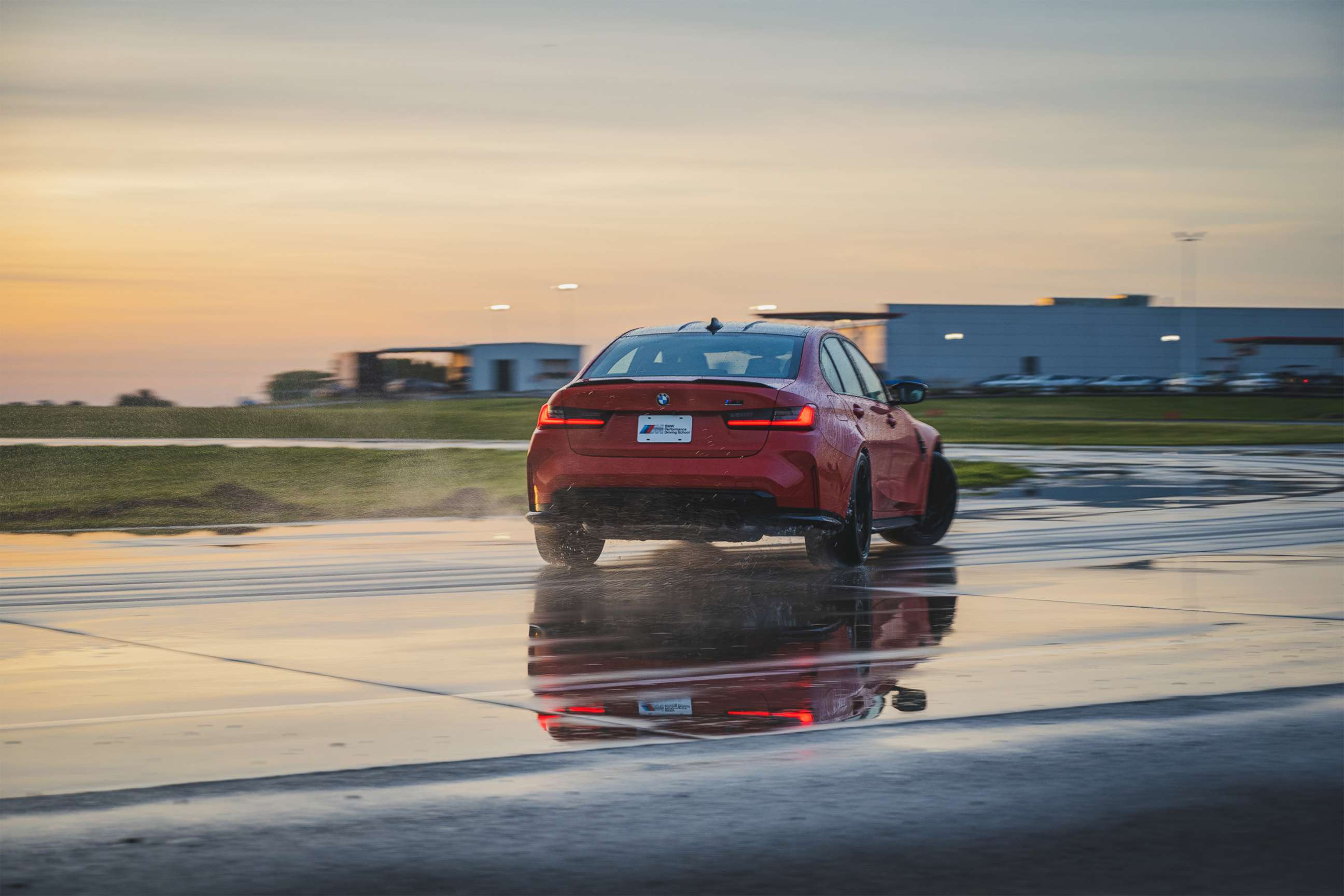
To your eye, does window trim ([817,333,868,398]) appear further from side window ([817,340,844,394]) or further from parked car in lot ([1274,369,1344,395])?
parked car in lot ([1274,369,1344,395])

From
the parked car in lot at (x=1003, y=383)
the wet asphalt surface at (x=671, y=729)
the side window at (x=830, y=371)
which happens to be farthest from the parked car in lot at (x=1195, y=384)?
the wet asphalt surface at (x=671, y=729)

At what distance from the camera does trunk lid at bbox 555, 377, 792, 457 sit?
11297 millimetres

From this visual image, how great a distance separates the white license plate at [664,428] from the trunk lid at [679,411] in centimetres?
1

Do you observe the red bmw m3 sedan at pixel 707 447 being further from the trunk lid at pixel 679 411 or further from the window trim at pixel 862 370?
the window trim at pixel 862 370

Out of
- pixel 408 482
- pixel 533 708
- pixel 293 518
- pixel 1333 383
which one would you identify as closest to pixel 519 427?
pixel 408 482

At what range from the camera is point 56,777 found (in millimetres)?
5637

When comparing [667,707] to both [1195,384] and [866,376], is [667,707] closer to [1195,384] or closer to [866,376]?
[866,376]

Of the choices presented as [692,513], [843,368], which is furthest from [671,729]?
[843,368]

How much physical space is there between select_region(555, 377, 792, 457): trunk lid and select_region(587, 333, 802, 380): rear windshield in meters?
0.32

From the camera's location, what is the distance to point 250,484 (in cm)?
2178

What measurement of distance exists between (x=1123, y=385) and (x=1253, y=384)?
33.9ft

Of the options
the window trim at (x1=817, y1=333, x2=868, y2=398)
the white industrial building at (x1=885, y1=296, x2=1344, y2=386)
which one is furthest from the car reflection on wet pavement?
the white industrial building at (x1=885, y1=296, x2=1344, y2=386)

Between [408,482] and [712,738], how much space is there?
1658 centimetres

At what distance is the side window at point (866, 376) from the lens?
13.2m
